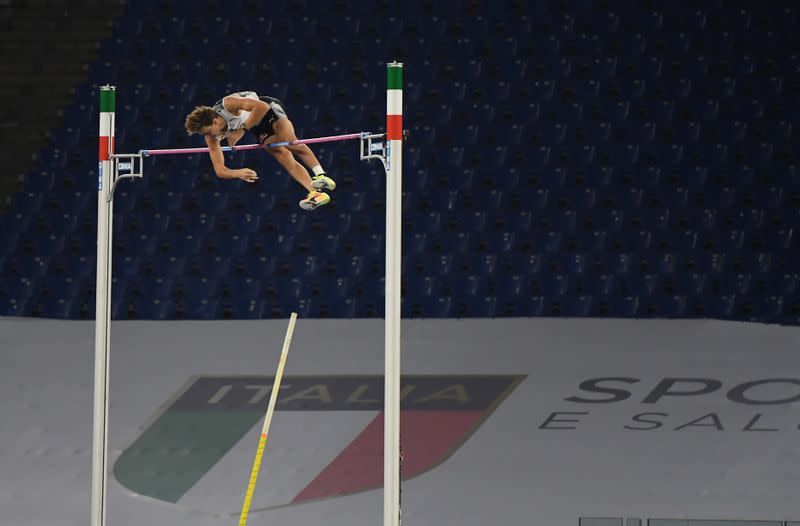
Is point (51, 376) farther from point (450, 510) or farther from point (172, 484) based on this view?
point (450, 510)

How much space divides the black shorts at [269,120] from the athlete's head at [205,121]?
24 cm

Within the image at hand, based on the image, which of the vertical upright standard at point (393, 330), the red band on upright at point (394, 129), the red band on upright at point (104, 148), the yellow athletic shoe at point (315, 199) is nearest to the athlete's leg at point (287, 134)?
the yellow athletic shoe at point (315, 199)

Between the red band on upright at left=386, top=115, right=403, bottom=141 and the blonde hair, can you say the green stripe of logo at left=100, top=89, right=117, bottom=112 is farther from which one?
the red band on upright at left=386, top=115, right=403, bottom=141

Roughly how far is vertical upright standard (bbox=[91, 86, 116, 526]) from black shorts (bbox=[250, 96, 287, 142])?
1.15 m

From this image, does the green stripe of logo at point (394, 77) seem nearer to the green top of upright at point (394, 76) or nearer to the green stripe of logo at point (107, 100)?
the green top of upright at point (394, 76)

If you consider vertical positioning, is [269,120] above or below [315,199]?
above

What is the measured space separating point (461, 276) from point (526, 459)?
3.32 meters

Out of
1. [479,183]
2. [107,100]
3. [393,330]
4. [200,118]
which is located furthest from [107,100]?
[479,183]

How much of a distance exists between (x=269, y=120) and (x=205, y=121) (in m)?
0.42

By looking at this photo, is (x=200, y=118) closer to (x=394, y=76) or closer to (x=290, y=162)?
(x=290, y=162)

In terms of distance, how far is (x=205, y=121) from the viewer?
868 centimetres

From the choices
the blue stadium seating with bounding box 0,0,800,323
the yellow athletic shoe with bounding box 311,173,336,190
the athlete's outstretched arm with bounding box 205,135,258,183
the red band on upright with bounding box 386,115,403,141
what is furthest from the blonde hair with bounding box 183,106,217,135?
the blue stadium seating with bounding box 0,0,800,323

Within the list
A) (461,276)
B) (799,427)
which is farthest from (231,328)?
(799,427)

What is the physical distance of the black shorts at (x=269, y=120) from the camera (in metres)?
8.84
